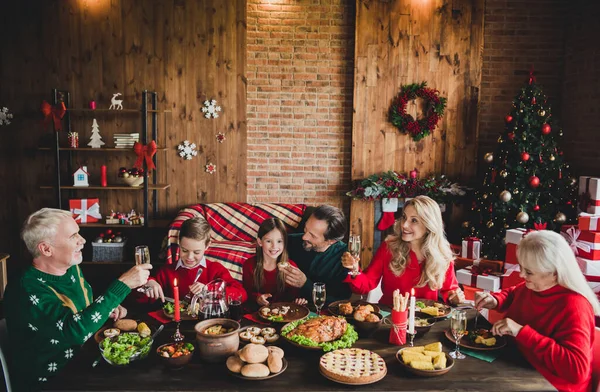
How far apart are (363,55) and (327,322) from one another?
4.30 meters

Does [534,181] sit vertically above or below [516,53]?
below

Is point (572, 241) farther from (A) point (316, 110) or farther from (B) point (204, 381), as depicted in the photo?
(B) point (204, 381)

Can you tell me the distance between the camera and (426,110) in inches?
234

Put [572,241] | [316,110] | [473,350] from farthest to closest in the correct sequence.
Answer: [316,110] < [572,241] < [473,350]

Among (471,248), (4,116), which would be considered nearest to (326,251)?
(471,248)

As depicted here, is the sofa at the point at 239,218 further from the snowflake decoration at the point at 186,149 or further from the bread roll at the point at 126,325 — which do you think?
the bread roll at the point at 126,325

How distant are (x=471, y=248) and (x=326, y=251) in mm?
2514

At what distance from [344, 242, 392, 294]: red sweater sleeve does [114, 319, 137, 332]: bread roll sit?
49.0 inches

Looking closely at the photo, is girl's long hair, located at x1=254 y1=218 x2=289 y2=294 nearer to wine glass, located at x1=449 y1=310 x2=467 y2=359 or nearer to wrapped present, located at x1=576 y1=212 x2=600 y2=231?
wine glass, located at x1=449 y1=310 x2=467 y2=359

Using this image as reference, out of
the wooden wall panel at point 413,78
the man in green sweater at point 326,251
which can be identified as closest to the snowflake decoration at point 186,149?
the wooden wall panel at point 413,78

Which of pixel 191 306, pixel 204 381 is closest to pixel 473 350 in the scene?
pixel 204 381

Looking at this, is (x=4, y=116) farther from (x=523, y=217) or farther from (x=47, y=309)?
(x=523, y=217)

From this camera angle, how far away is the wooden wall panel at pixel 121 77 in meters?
5.86

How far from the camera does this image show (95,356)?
205 centimetres
